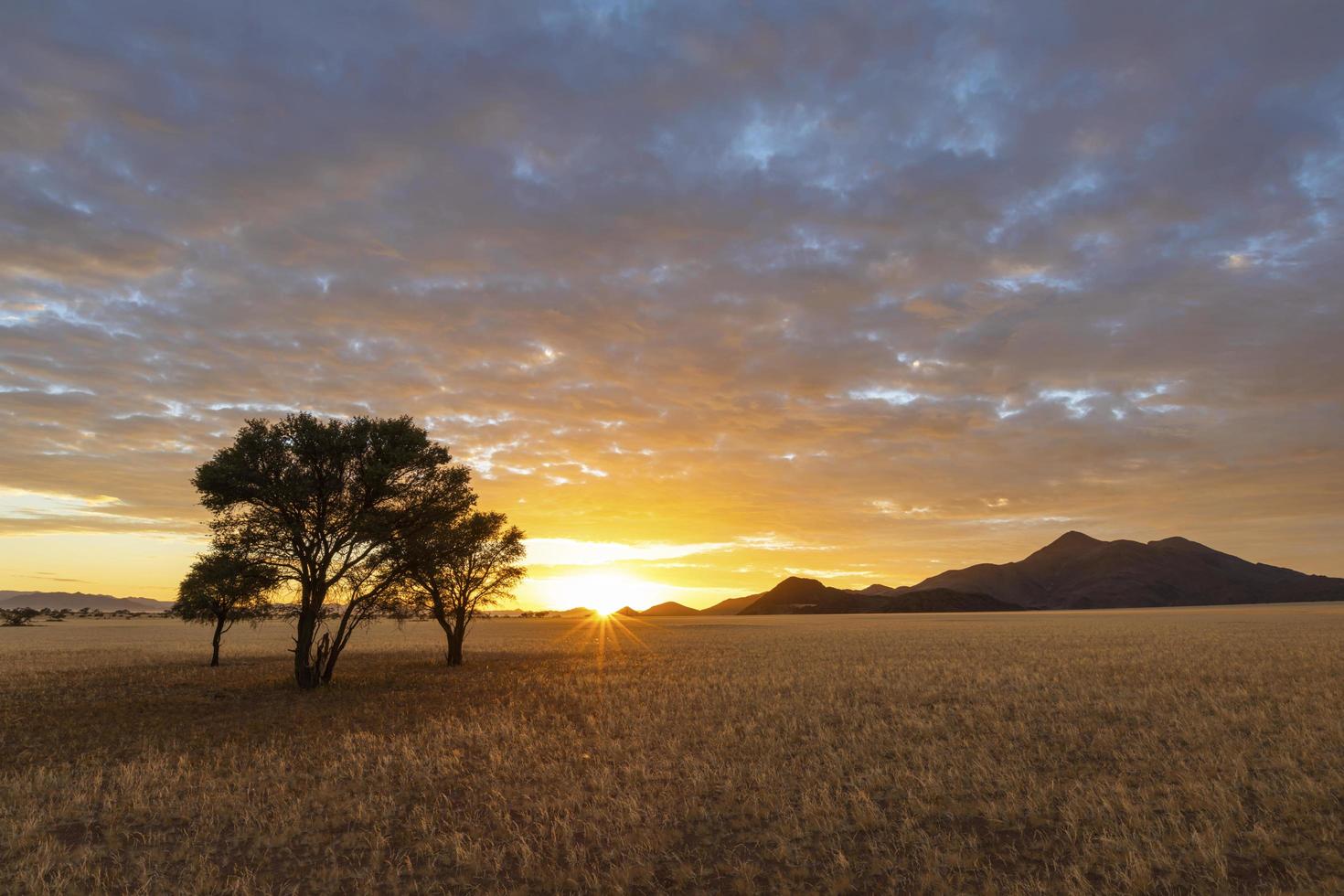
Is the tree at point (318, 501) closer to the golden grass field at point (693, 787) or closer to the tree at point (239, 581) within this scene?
the tree at point (239, 581)

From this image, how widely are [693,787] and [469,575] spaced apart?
30.6 m

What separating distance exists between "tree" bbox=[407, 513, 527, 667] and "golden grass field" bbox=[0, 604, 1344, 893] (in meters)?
8.70

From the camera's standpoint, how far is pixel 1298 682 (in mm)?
26281

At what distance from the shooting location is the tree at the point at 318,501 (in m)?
29.2

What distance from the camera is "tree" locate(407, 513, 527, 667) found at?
37.0 m

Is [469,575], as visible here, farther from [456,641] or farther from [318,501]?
[318,501]

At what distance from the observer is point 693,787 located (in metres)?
14.3

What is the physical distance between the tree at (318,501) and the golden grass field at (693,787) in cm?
450

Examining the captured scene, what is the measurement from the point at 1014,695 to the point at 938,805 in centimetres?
1417

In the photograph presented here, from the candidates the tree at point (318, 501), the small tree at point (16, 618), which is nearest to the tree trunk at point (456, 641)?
the tree at point (318, 501)

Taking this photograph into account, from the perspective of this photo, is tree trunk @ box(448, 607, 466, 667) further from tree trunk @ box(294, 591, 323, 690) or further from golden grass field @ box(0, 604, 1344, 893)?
golden grass field @ box(0, 604, 1344, 893)

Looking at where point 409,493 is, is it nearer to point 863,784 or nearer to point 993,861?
point 863,784

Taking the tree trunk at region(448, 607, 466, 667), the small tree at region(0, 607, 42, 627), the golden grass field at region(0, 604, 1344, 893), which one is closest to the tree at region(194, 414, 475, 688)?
the golden grass field at region(0, 604, 1344, 893)

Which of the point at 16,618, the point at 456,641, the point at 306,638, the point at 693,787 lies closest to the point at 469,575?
the point at 456,641
